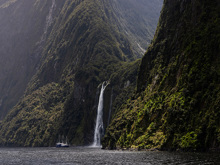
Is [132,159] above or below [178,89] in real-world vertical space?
below

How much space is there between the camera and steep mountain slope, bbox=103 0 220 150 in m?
97.2

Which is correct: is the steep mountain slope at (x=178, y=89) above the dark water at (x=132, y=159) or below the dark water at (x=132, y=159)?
above

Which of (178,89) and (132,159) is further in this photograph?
(178,89)

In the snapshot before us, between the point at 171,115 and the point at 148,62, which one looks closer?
the point at 171,115

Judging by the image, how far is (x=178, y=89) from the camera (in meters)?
117

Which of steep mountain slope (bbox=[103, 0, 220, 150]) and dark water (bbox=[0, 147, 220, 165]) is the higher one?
steep mountain slope (bbox=[103, 0, 220, 150])

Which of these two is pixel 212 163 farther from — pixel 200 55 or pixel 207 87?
pixel 200 55

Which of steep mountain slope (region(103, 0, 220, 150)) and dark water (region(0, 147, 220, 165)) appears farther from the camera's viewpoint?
steep mountain slope (region(103, 0, 220, 150))

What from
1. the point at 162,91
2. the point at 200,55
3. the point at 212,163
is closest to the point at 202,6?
the point at 200,55

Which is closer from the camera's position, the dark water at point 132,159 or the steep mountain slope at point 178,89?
the dark water at point 132,159

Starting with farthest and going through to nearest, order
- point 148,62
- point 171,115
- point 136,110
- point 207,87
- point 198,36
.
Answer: point 148,62
point 136,110
point 198,36
point 171,115
point 207,87

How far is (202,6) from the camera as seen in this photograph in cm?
12469

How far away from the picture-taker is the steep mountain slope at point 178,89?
97.2m

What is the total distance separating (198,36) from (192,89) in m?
23.1
